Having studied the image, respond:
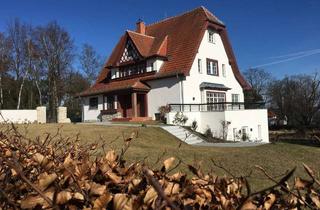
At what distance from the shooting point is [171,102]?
32.1 m

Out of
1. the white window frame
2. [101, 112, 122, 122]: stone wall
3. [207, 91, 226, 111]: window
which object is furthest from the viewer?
the white window frame

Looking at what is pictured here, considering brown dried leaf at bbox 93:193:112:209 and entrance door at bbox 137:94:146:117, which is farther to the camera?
entrance door at bbox 137:94:146:117

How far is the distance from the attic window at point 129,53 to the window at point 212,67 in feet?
20.4

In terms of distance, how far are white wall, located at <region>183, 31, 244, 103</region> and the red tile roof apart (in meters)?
0.78

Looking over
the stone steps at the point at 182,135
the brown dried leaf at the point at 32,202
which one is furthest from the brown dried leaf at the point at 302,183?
the stone steps at the point at 182,135

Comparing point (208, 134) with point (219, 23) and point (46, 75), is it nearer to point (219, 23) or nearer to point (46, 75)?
point (219, 23)

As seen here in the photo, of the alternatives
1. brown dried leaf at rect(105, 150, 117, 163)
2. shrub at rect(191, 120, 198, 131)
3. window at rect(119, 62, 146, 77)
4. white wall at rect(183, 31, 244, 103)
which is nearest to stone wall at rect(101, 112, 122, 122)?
window at rect(119, 62, 146, 77)

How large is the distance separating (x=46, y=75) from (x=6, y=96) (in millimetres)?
6055

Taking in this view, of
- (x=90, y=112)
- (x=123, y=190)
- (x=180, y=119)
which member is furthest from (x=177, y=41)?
(x=123, y=190)

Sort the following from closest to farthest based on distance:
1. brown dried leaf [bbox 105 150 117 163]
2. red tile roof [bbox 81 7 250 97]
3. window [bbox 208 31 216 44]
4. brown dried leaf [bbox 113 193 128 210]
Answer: brown dried leaf [bbox 113 193 128 210] < brown dried leaf [bbox 105 150 117 163] < red tile roof [bbox 81 7 250 97] < window [bbox 208 31 216 44]

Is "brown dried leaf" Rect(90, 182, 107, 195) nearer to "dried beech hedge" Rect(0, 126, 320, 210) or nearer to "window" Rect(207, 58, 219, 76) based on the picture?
"dried beech hedge" Rect(0, 126, 320, 210)

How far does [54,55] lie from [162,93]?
80.5ft

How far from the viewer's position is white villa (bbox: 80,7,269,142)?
29.9 m

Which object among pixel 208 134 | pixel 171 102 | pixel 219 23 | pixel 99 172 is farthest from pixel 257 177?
pixel 219 23
